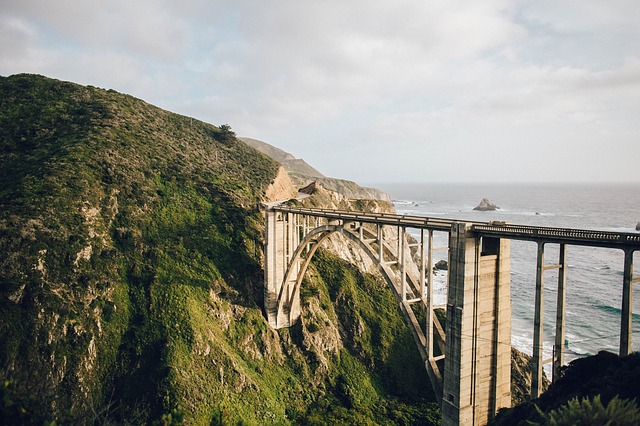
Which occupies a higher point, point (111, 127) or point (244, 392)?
point (111, 127)

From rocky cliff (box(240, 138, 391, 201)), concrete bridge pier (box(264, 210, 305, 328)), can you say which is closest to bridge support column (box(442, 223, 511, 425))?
concrete bridge pier (box(264, 210, 305, 328))

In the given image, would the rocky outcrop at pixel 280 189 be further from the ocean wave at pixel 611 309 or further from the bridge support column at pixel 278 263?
the ocean wave at pixel 611 309

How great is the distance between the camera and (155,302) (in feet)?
99.0

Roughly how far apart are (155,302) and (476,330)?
24.5m

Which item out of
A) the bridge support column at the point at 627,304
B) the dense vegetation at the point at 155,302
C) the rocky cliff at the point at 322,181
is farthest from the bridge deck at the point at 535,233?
the rocky cliff at the point at 322,181

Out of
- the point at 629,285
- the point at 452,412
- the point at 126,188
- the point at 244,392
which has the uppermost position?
the point at 126,188

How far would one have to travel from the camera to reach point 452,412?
789 inches

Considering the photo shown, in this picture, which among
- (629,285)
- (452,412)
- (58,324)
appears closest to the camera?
(629,285)

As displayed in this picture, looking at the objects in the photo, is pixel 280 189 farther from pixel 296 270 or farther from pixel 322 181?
pixel 322 181

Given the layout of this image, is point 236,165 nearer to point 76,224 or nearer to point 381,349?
point 76,224

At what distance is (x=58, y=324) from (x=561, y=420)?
2968 centimetres

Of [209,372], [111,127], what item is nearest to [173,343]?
[209,372]

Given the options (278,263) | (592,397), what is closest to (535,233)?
(592,397)

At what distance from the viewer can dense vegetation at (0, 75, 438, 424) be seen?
24859 millimetres
